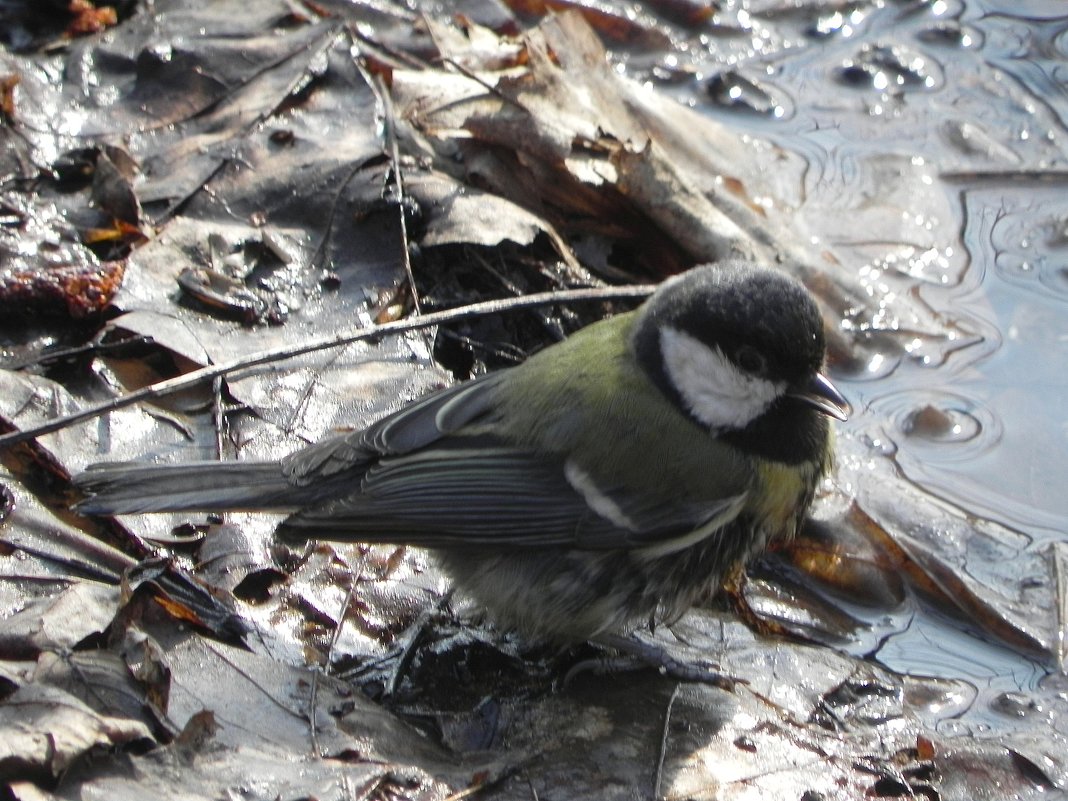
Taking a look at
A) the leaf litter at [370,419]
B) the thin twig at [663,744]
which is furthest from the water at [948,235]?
the thin twig at [663,744]

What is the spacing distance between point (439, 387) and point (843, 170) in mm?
1954

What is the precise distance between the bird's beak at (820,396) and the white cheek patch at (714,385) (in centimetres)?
4

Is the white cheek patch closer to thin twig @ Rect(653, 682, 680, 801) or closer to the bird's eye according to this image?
the bird's eye

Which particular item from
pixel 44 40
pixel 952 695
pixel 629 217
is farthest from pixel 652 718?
pixel 44 40

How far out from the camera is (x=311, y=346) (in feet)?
10.1

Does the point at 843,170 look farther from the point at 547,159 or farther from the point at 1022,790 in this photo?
the point at 1022,790

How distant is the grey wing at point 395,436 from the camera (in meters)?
2.73

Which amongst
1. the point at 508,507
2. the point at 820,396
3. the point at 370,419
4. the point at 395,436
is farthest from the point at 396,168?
the point at 820,396

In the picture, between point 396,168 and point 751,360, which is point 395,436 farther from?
point 396,168

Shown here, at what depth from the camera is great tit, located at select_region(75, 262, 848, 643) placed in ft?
8.77

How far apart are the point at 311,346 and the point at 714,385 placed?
966 mm

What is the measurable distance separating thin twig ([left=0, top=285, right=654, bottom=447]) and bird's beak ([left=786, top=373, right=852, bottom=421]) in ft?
2.51

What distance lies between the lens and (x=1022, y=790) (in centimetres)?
258

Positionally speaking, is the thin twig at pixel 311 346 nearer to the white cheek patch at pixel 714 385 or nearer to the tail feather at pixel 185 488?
the tail feather at pixel 185 488
